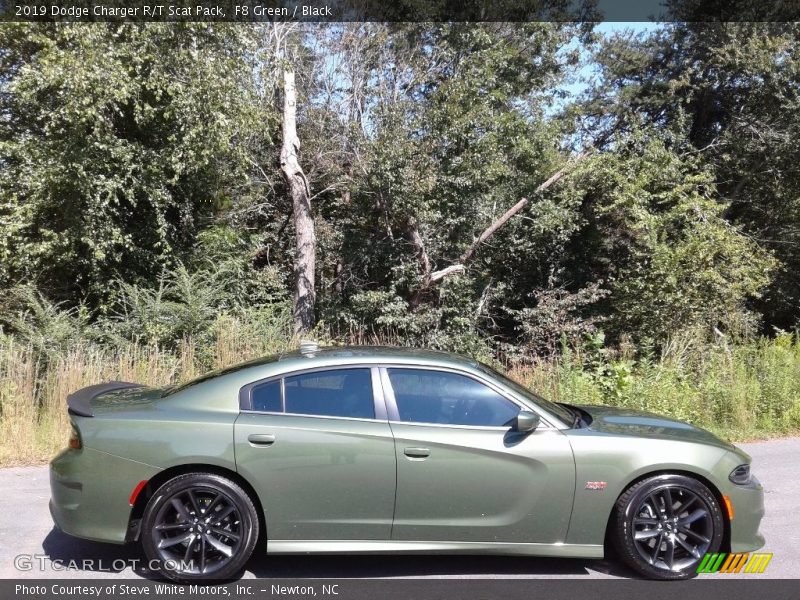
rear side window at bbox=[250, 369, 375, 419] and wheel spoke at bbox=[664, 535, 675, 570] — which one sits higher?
rear side window at bbox=[250, 369, 375, 419]

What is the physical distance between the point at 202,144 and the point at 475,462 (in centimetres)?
932

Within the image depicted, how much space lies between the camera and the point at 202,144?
1214cm

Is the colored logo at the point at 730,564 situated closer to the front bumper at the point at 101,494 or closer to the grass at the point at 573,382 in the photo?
the front bumper at the point at 101,494

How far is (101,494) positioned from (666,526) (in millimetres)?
3587

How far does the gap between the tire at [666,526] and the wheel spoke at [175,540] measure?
2696 millimetres

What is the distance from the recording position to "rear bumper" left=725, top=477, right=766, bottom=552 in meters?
4.59

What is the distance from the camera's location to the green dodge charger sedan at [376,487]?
4.43 meters

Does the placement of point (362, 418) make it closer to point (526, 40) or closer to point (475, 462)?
point (475, 462)

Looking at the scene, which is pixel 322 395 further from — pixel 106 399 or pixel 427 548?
pixel 106 399

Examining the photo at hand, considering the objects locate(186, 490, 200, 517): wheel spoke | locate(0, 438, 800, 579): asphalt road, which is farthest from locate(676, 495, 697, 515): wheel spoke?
locate(186, 490, 200, 517): wheel spoke

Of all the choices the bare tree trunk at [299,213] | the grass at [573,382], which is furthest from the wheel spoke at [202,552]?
the bare tree trunk at [299,213]

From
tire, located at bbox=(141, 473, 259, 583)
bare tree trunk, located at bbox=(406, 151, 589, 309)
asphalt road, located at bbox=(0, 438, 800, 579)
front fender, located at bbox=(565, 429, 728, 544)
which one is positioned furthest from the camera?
bare tree trunk, located at bbox=(406, 151, 589, 309)

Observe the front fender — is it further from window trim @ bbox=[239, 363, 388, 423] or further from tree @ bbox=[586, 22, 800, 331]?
tree @ bbox=[586, 22, 800, 331]

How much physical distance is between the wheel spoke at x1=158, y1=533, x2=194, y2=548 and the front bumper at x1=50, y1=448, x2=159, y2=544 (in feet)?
0.83
